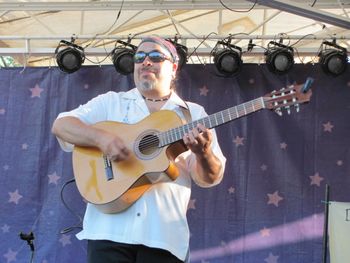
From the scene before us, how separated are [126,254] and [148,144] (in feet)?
1.40

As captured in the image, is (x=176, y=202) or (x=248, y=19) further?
(x=248, y=19)

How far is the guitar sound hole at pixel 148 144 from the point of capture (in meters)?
1.93

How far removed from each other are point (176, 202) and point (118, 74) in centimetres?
230

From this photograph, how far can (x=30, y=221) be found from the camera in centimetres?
388

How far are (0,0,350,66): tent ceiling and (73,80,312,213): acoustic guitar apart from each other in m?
1.21

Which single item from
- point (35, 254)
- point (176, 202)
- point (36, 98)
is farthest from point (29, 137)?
point (176, 202)

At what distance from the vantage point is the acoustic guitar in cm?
185

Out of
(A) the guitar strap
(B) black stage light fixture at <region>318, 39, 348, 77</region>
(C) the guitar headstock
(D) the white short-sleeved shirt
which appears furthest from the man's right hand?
(B) black stage light fixture at <region>318, 39, 348, 77</region>

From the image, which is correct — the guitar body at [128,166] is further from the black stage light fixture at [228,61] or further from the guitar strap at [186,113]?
the black stage light fixture at [228,61]

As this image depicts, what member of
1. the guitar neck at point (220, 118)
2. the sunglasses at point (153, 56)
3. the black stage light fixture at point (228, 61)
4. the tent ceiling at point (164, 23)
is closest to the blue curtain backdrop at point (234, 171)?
the black stage light fixture at point (228, 61)

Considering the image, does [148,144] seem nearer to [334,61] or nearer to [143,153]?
[143,153]

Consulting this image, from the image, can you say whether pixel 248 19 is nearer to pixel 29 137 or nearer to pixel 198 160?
pixel 29 137

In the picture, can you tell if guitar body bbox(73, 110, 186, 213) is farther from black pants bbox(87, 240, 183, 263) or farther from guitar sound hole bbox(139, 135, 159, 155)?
black pants bbox(87, 240, 183, 263)

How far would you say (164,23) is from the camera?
5434 mm
